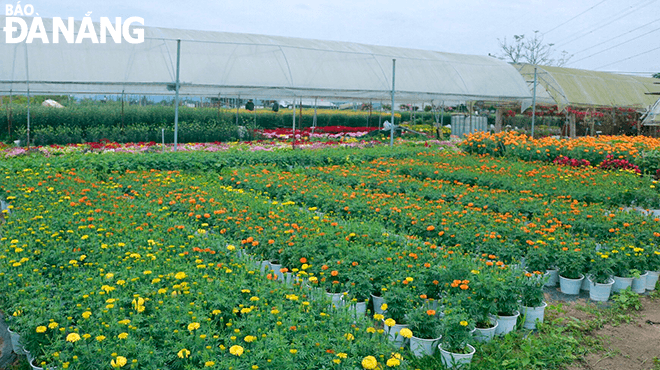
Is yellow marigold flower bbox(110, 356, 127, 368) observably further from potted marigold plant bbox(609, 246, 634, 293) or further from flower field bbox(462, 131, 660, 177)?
flower field bbox(462, 131, 660, 177)

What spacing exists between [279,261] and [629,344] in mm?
3100

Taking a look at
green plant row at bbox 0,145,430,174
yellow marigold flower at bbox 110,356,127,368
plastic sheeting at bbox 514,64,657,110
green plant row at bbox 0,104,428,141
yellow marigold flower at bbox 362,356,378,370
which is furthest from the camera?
plastic sheeting at bbox 514,64,657,110

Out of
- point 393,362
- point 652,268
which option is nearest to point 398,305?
point 393,362

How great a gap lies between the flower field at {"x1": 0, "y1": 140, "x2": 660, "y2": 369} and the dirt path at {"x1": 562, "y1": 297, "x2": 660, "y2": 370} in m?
0.53

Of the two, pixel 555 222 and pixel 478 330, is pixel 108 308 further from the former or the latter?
pixel 555 222

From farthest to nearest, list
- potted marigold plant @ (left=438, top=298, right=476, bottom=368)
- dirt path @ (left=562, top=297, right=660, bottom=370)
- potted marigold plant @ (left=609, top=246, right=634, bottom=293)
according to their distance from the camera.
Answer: potted marigold plant @ (left=609, top=246, right=634, bottom=293)
dirt path @ (left=562, top=297, right=660, bottom=370)
potted marigold plant @ (left=438, top=298, right=476, bottom=368)

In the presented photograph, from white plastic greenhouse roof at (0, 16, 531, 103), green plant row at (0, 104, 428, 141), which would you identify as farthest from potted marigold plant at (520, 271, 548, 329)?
green plant row at (0, 104, 428, 141)

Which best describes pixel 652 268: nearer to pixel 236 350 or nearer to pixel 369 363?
pixel 369 363

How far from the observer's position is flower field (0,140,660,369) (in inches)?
124

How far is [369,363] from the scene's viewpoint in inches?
114

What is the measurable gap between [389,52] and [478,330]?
18.2 meters

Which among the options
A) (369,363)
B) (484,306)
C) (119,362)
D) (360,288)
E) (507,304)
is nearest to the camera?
(119,362)

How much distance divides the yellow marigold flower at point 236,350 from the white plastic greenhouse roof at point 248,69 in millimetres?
12608

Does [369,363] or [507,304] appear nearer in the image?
[369,363]
